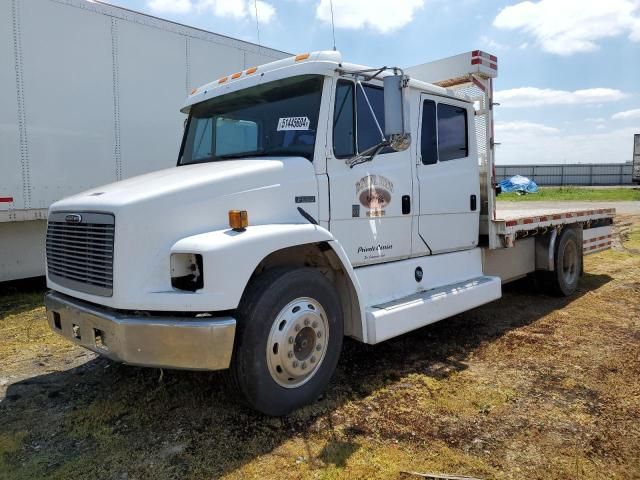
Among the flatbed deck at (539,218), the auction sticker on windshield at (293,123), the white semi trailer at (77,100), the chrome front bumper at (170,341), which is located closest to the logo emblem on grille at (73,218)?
the chrome front bumper at (170,341)

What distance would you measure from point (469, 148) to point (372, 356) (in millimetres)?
2398

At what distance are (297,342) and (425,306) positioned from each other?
1.37m

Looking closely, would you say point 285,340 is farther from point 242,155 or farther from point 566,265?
point 566,265

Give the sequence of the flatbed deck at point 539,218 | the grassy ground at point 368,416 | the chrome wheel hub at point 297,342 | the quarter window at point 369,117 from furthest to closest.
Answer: the flatbed deck at point 539,218 < the quarter window at point 369,117 < the chrome wheel hub at point 297,342 < the grassy ground at point 368,416

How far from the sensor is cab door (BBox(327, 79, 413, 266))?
3922mm

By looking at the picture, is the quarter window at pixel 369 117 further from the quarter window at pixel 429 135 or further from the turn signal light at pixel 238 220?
the turn signal light at pixel 238 220

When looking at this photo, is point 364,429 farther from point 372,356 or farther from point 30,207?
point 30,207

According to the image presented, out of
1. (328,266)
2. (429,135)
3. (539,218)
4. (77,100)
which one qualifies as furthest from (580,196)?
(328,266)

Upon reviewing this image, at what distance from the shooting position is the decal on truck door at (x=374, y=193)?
13.4ft

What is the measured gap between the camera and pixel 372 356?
4.65 meters

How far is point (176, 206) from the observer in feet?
10.4

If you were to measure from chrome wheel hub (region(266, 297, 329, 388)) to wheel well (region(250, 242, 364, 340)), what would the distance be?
1.09 ft

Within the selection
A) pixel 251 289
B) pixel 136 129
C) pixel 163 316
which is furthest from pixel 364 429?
pixel 136 129

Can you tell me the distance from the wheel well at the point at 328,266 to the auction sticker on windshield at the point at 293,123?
921mm
